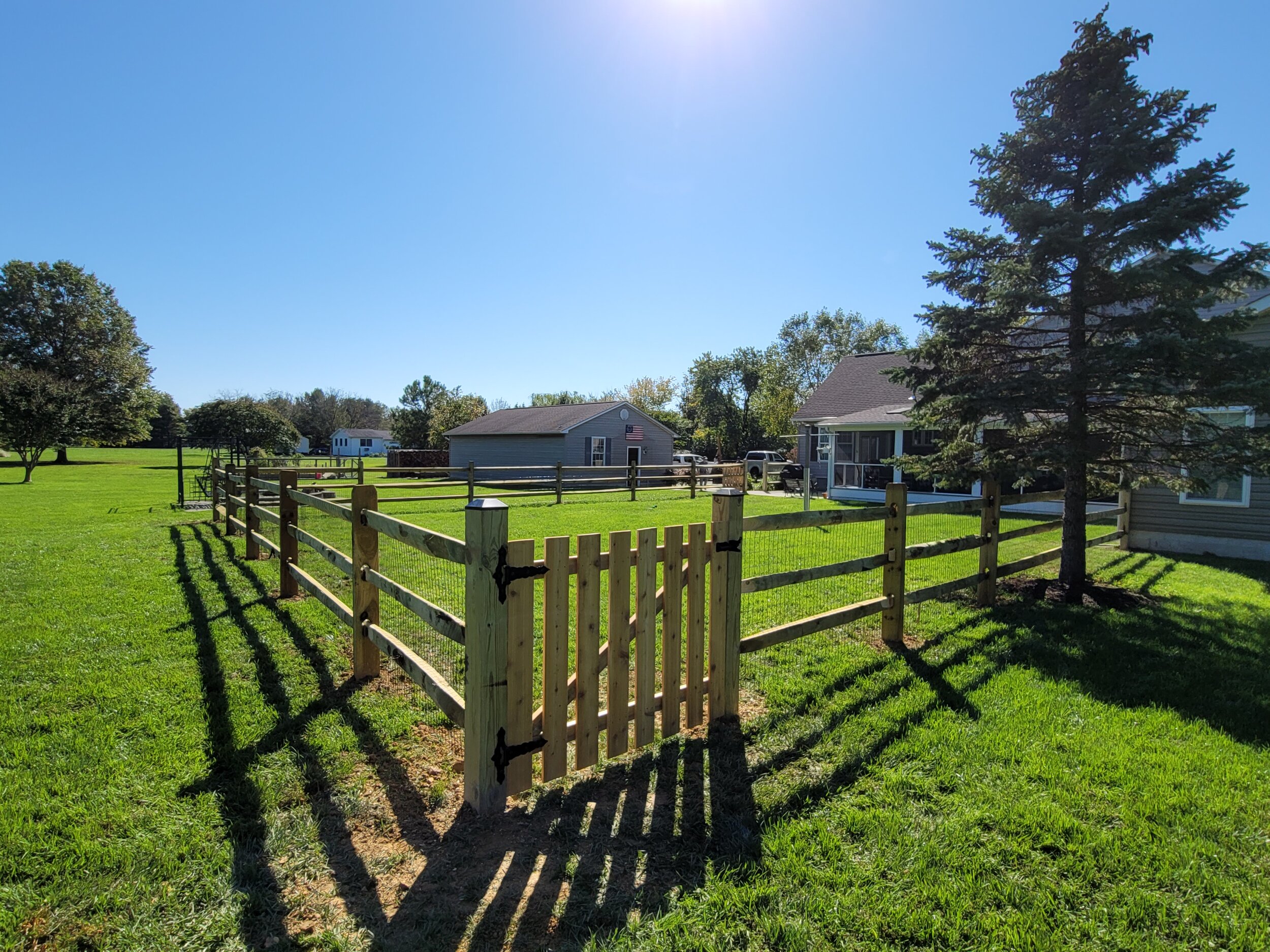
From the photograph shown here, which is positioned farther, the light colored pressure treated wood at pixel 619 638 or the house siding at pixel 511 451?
the house siding at pixel 511 451

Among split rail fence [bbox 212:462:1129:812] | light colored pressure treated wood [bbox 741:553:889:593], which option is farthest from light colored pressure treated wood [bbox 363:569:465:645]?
light colored pressure treated wood [bbox 741:553:889:593]

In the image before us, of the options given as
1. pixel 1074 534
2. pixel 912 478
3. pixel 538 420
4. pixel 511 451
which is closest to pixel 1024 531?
pixel 1074 534

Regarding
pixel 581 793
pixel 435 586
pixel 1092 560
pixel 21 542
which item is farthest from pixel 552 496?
pixel 581 793

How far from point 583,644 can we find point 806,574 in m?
2.07

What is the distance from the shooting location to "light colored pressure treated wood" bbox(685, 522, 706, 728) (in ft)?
11.1

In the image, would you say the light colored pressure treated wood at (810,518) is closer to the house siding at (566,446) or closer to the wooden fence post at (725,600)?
the wooden fence post at (725,600)

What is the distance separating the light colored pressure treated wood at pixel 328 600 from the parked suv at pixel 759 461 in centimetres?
1769

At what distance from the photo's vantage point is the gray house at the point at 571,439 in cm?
2720

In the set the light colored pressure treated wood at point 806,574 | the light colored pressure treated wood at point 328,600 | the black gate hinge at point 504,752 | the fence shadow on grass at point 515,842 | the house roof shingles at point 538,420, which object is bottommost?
the fence shadow on grass at point 515,842

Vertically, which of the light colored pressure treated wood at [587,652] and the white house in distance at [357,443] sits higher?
the white house in distance at [357,443]

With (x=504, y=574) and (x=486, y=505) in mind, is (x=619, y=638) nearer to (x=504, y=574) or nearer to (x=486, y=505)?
(x=504, y=574)

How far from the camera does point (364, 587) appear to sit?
4059 mm

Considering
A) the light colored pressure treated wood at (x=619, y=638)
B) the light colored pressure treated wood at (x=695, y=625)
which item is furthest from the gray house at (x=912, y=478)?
the light colored pressure treated wood at (x=619, y=638)

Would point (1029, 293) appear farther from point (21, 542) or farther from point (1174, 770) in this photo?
point (21, 542)
